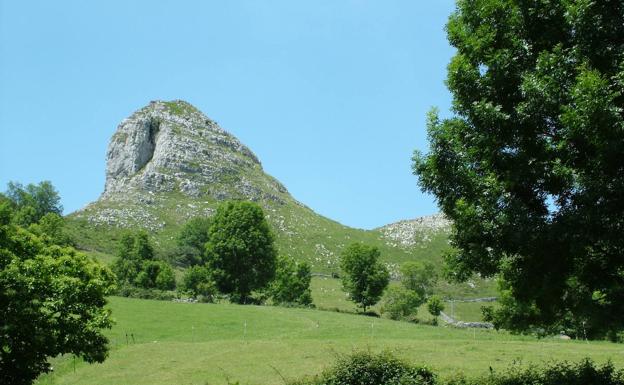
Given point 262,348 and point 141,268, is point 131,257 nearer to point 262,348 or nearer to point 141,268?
point 141,268

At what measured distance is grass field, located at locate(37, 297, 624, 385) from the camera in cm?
3203

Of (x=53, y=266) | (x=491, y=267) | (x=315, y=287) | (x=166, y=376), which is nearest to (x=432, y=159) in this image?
(x=491, y=267)

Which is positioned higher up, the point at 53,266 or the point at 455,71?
the point at 455,71

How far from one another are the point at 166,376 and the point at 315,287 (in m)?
101

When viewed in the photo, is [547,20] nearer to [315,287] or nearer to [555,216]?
[555,216]

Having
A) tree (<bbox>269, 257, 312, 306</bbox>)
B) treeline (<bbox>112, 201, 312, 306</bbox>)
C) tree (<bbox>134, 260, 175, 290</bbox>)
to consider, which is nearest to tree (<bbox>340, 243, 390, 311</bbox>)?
treeline (<bbox>112, 201, 312, 306</bbox>)

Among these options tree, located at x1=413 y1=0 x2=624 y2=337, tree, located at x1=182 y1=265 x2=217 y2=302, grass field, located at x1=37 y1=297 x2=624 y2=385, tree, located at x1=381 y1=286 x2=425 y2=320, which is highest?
tree, located at x1=413 y1=0 x2=624 y2=337

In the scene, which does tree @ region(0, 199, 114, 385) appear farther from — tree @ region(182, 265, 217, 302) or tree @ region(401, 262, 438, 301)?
tree @ region(401, 262, 438, 301)

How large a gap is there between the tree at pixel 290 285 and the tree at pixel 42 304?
217 ft

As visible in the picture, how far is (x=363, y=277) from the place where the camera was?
88.5 m

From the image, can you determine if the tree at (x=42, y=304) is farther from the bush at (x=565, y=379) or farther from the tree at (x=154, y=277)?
the tree at (x=154, y=277)

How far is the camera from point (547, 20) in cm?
1497

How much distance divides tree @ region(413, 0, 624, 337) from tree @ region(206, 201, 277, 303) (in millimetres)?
69986

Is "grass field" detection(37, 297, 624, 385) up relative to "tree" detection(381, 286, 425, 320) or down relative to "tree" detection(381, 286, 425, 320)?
down
